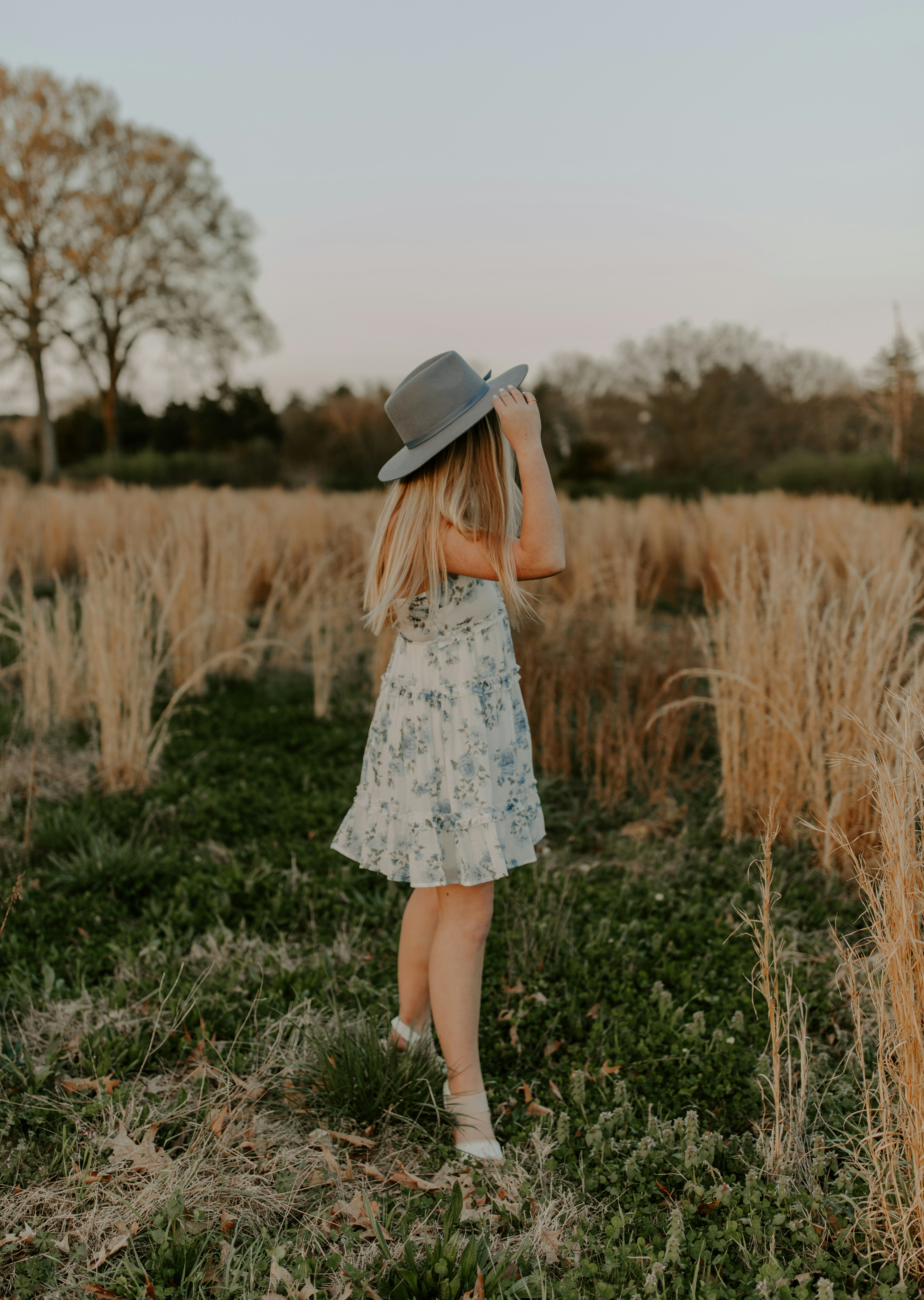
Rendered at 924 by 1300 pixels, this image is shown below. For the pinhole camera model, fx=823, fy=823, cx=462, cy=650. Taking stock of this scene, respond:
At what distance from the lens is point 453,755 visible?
6.04ft

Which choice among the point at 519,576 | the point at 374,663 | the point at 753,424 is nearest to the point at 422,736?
the point at 519,576

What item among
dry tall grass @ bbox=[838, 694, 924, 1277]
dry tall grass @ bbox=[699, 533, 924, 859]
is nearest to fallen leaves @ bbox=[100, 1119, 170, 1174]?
dry tall grass @ bbox=[838, 694, 924, 1277]

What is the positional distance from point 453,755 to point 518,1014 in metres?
1.04

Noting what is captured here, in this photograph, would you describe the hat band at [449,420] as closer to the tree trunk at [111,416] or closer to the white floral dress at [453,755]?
the white floral dress at [453,755]

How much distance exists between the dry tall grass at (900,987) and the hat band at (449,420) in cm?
104

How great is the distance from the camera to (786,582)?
10.9 feet

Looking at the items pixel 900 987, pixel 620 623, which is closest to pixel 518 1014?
pixel 900 987

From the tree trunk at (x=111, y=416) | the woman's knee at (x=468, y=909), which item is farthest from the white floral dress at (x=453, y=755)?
the tree trunk at (x=111, y=416)

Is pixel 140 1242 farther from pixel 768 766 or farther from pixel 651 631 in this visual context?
pixel 651 631

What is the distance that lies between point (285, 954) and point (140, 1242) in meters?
1.07

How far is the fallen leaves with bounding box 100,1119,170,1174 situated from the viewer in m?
1.75

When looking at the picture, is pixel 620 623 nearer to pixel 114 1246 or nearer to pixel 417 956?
pixel 417 956

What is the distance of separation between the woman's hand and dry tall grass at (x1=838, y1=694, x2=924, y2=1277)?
0.84m

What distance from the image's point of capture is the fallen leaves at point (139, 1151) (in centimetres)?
175
